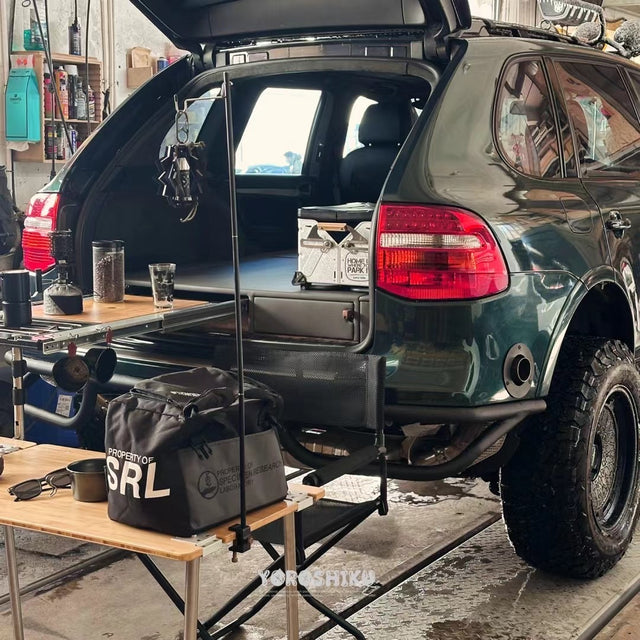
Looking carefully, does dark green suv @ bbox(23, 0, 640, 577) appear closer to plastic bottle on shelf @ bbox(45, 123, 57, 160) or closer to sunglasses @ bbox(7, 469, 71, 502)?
sunglasses @ bbox(7, 469, 71, 502)

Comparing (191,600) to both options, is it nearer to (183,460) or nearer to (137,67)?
(183,460)

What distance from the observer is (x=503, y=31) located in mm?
3186

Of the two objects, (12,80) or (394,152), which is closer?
(394,152)

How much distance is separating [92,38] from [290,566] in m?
5.87

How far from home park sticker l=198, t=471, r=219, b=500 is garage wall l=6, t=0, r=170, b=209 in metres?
5.34

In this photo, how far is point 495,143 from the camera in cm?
287

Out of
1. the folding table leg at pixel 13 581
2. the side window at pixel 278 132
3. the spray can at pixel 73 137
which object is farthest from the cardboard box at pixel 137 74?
the folding table leg at pixel 13 581

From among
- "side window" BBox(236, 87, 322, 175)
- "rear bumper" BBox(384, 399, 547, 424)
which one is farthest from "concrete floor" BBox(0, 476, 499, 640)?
"side window" BBox(236, 87, 322, 175)

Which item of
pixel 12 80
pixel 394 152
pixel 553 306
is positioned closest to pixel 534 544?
pixel 553 306

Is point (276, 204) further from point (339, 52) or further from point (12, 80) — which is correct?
point (12, 80)

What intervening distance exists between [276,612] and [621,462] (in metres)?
1.22

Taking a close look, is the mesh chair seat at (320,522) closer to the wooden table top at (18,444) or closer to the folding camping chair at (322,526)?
the folding camping chair at (322,526)

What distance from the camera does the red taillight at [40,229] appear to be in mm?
3514

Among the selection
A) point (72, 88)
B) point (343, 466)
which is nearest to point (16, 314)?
point (343, 466)
